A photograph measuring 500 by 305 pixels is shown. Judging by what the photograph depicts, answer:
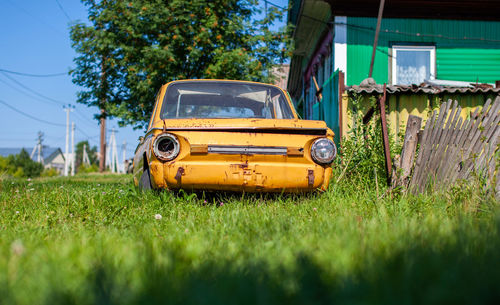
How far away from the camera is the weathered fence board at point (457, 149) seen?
13.6ft

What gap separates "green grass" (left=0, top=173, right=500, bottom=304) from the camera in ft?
4.90

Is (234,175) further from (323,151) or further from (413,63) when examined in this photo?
(413,63)

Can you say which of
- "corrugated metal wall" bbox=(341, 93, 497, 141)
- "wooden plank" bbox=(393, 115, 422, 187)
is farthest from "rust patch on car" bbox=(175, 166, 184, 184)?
"corrugated metal wall" bbox=(341, 93, 497, 141)

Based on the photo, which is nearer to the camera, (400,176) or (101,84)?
(400,176)

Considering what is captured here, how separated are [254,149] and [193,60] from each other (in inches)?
321

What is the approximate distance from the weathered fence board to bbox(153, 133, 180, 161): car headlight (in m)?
2.35

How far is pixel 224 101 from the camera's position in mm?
5254

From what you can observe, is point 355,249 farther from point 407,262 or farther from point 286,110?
point 286,110

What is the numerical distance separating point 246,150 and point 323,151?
2.38 ft

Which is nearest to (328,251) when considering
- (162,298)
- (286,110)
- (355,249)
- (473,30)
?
(355,249)

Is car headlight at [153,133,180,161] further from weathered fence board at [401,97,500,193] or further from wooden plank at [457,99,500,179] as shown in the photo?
wooden plank at [457,99,500,179]

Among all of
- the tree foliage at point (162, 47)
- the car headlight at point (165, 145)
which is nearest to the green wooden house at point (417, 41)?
the tree foliage at point (162, 47)

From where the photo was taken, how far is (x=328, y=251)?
2051mm

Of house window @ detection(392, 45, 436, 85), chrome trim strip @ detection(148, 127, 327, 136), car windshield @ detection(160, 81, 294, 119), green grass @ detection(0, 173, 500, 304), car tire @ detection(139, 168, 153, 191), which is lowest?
green grass @ detection(0, 173, 500, 304)
